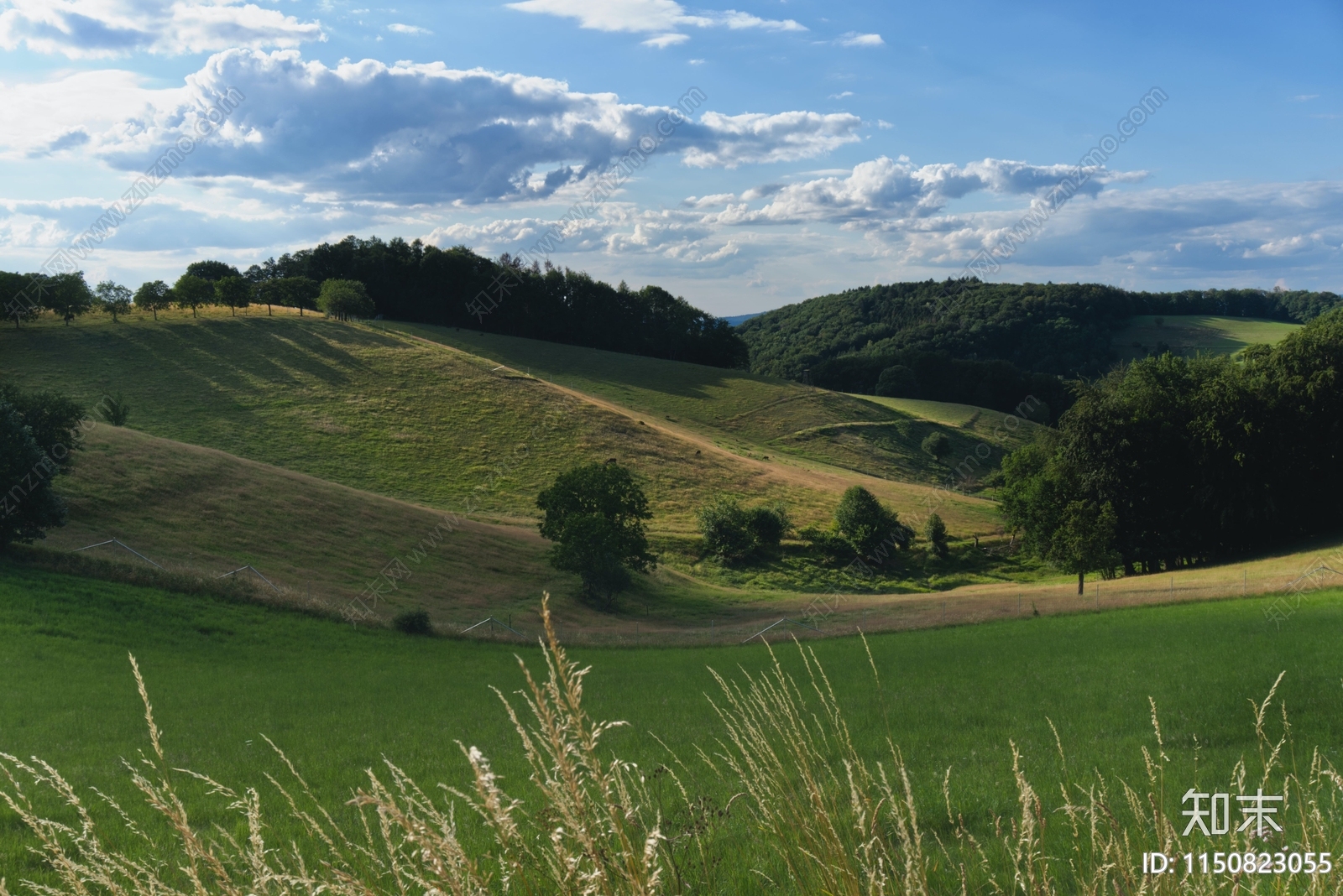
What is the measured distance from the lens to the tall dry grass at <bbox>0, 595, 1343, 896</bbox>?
282cm

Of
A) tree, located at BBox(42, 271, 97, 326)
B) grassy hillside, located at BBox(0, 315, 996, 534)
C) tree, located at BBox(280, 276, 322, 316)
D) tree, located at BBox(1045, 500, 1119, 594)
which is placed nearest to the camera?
tree, located at BBox(1045, 500, 1119, 594)

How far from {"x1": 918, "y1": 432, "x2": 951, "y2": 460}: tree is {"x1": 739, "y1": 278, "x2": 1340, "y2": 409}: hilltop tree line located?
34.2 m

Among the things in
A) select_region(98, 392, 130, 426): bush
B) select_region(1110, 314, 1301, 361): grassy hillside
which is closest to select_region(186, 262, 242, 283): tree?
select_region(98, 392, 130, 426): bush

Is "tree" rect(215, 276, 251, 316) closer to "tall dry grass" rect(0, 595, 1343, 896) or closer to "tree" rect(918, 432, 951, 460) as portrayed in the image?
"tree" rect(918, 432, 951, 460)

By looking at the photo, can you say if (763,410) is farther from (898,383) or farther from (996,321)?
(996,321)

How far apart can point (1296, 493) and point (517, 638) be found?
44.4 meters

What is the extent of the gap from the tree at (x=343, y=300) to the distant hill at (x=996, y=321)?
233 feet

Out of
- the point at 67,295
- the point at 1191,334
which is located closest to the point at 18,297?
the point at 67,295

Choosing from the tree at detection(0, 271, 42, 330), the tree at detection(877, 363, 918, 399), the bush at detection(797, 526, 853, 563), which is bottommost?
the bush at detection(797, 526, 853, 563)

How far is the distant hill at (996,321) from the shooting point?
472ft

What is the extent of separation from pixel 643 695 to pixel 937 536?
46819 mm

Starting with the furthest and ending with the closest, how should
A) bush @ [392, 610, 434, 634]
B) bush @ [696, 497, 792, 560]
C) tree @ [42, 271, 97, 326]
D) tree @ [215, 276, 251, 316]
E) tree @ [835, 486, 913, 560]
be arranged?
tree @ [215, 276, 251, 316], tree @ [42, 271, 97, 326], tree @ [835, 486, 913, 560], bush @ [696, 497, 792, 560], bush @ [392, 610, 434, 634]

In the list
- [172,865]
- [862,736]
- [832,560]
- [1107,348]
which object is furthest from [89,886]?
[1107,348]

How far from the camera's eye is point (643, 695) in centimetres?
2089
